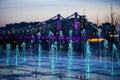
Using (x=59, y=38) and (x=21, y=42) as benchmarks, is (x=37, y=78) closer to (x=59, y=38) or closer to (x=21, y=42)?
(x=59, y=38)

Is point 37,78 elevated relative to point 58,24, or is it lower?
lower

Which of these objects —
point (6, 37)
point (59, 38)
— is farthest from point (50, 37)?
point (6, 37)

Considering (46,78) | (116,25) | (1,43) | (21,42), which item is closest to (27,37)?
(21,42)

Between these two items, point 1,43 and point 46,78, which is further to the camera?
point 1,43

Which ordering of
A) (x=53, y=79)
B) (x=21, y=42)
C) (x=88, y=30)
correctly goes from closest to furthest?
(x=53, y=79), (x=21, y=42), (x=88, y=30)

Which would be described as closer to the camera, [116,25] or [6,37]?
[116,25]

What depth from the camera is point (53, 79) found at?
41.5 ft

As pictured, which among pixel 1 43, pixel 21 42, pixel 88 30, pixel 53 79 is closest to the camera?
pixel 53 79

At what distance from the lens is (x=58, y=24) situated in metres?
84.1

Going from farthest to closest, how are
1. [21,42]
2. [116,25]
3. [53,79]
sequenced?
[21,42]
[116,25]
[53,79]

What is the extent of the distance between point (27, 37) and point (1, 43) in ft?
27.0

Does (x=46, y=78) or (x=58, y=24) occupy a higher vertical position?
(x=58, y=24)

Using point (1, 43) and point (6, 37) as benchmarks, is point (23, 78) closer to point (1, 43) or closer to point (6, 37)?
point (6, 37)

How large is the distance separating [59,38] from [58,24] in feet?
50.6
